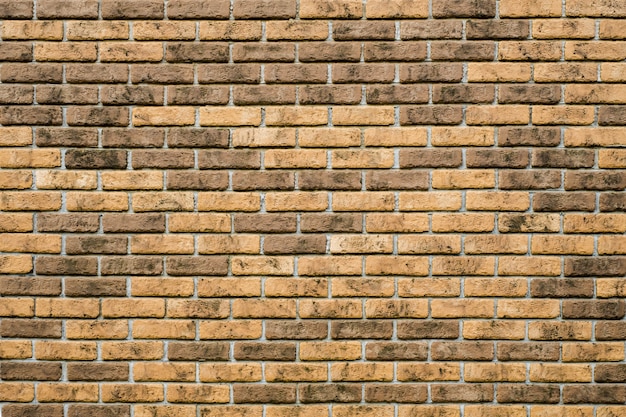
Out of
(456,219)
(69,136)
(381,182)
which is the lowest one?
(456,219)

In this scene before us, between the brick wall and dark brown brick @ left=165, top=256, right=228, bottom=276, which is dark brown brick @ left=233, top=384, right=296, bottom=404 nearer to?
the brick wall

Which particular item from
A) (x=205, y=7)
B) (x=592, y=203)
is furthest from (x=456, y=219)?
(x=205, y=7)

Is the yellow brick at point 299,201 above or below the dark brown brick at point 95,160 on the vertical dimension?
below

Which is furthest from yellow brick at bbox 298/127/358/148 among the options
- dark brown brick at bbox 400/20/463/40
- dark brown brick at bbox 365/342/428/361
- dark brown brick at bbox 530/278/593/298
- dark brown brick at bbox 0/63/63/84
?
dark brown brick at bbox 0/63/63/84

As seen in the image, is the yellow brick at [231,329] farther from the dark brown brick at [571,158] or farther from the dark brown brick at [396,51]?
the dark brown brick at [571,158]

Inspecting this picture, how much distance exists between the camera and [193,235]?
1980 millimetres

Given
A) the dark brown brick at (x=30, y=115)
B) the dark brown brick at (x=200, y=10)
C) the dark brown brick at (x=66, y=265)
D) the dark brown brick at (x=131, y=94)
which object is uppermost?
the dark brown brick at (x=200, y=10)

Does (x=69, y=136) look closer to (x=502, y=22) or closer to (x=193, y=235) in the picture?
(x=193, y=235)

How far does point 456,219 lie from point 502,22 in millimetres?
834

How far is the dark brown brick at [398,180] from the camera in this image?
6.45 feet

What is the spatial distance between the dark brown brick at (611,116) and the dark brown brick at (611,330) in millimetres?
823

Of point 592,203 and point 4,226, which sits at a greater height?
point 592,203

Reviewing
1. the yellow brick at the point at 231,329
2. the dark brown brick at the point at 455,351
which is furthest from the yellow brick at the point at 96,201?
the dark brown brick at the point at 455,351

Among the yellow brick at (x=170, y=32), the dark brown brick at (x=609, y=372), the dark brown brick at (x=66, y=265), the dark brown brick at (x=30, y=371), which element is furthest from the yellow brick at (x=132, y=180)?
the dark brown brick at (x=609, y=372)
